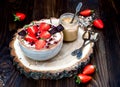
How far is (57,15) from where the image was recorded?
186cm

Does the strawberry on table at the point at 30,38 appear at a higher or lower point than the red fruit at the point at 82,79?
higher

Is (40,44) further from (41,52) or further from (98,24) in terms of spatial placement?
(98,24)

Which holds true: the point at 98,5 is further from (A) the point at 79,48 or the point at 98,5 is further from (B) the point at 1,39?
(B) the point at 1,39

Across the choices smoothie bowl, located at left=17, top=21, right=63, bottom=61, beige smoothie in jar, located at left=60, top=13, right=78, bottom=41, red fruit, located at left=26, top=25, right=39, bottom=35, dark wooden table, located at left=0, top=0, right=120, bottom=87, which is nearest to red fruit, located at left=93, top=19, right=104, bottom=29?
dark wooden table, located at left=0, top=0, right=120, bottom=87

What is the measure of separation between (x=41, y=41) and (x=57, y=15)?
506 mm

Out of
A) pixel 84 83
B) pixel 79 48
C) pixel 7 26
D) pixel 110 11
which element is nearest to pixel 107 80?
pixel 84 83

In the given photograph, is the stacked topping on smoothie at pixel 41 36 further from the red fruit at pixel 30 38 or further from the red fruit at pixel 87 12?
the red fruit at pixel 87 12

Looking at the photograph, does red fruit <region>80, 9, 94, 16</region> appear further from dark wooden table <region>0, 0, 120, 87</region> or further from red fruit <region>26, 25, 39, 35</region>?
red fruit <region>26, 25, 39, 35</region>

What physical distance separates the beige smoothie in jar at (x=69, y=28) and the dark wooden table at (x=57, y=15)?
0.55 ft

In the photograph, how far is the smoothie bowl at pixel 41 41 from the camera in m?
1.40

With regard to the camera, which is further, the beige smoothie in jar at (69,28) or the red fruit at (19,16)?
the red fruit at (19,16)

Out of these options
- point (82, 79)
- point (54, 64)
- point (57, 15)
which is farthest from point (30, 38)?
point (57, 15)

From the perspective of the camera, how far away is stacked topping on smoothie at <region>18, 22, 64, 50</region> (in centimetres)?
141

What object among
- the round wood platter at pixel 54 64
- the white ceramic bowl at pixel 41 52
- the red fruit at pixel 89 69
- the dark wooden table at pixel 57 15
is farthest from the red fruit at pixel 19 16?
the red fruit at pixel 89 69
